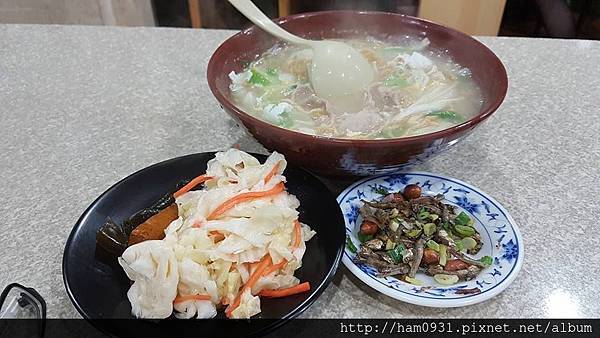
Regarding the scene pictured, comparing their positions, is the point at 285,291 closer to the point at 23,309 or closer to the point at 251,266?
the point at 251,266

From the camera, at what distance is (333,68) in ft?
4.05

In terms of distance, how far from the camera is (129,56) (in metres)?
1.61

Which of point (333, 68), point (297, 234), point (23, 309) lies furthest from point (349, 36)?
point (23, 309)

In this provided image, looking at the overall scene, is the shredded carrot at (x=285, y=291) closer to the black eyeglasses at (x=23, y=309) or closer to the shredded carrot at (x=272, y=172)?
the shredded carrot at (x=272, y=172)

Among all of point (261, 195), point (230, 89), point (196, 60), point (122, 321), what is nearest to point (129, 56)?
point (196, 60)

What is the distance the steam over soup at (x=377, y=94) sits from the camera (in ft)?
3.63

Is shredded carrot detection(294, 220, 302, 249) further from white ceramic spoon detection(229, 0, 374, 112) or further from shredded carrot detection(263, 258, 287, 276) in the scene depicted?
white ceramic spoon detection(229, 0, 374, 112)

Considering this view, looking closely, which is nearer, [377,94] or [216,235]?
[216,235]

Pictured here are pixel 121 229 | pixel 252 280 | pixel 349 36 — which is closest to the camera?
pixel 252 280

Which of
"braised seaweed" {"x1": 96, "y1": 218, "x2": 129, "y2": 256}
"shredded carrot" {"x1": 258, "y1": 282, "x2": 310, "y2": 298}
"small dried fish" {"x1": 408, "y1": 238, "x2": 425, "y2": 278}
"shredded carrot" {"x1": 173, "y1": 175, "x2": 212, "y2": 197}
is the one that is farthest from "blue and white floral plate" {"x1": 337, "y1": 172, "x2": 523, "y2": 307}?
"braised seaweed" {"x1": 96, "y1": 218, "x2": 129, "y2": 256}

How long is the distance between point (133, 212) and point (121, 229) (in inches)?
2.5

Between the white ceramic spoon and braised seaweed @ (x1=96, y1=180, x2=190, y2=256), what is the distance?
0.47 meters

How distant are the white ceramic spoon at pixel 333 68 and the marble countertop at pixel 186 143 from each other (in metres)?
0.22

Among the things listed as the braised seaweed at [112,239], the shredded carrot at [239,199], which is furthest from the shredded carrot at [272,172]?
the braised seaweed at [112,239]
